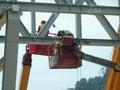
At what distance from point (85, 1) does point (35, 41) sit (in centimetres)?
201

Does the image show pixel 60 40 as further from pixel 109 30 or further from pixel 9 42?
pixel 9 42

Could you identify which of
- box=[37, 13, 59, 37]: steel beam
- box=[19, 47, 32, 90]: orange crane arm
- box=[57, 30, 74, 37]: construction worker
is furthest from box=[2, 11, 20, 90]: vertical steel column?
box=[19, 47, 32, 90]: orange crane arm

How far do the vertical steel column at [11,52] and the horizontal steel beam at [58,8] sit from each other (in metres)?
0.34

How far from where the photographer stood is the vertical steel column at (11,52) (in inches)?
377

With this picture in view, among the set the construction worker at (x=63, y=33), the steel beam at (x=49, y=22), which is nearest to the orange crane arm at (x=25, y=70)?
the construction worker at (x=63, y=33)

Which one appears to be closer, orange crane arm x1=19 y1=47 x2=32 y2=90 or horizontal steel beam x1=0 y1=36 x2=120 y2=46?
horizontal steel beam x1=0 y1=36 x2=120 y2=46

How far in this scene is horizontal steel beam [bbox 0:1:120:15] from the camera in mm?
9914

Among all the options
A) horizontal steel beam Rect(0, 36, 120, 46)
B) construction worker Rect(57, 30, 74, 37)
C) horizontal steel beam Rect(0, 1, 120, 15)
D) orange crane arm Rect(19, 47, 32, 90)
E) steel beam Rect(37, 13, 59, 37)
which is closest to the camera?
horizontal steel beam Rect(0, 1, 120, 15)

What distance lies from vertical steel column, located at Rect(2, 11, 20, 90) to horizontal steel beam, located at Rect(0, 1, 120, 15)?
34 centimetres

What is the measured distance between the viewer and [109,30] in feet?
41.1

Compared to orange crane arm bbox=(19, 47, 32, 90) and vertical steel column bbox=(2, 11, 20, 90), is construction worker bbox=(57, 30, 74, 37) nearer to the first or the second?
orange crane arm bbox=(19, 47, 32, 90)

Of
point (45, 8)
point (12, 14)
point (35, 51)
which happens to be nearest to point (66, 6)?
point (45, 8)

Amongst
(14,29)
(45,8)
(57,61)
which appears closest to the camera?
(14,29)

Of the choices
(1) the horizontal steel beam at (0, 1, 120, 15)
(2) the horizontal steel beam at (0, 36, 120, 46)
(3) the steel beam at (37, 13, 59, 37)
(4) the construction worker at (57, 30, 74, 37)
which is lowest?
(2) the horizontal steel beam at (0, 36, 120, 46)
